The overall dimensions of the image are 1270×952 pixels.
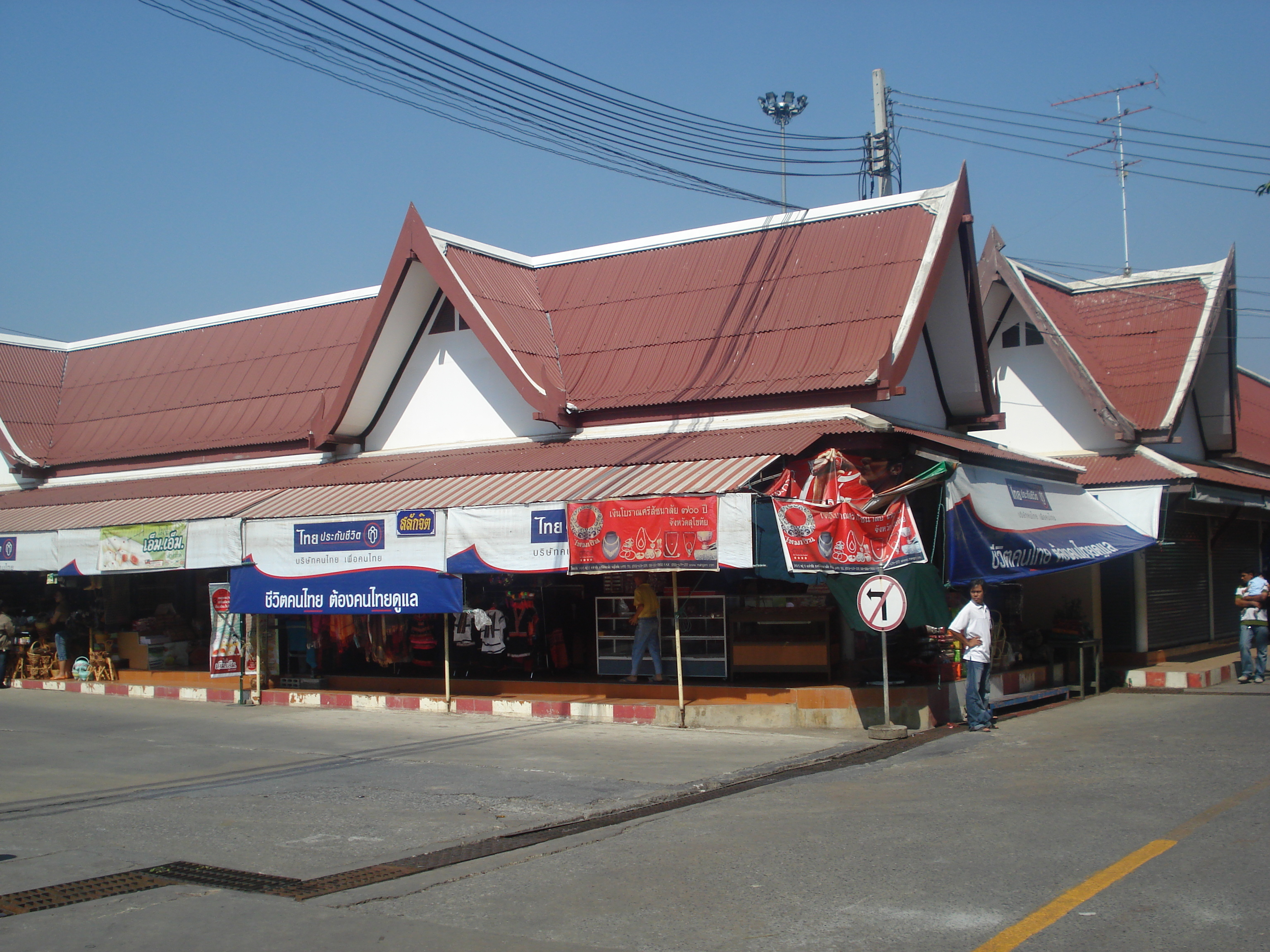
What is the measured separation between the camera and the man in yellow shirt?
15930 mm

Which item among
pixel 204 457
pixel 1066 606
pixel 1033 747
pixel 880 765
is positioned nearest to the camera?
pixel 880 765

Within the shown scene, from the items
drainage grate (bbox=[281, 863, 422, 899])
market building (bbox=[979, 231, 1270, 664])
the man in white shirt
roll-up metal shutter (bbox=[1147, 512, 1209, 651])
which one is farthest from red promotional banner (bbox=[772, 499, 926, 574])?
roll-up metal shutter (bbox=[1147, 512, 1209, 651])

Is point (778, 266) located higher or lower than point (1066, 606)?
higher

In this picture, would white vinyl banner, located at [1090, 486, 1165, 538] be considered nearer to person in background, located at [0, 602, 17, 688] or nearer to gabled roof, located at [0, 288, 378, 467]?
gabled roof, located at [0, 288, 378, 467]

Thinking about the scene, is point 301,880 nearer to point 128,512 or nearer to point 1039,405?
point 128,512

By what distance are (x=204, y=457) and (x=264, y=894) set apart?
15435mm

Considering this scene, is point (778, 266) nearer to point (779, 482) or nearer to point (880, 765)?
point (779, 482)

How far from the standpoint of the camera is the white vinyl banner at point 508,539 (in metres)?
14.4

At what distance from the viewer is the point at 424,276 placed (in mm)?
18297

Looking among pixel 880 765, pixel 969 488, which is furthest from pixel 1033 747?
pixel 969 488

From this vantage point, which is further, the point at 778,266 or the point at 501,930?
the point at 778,266

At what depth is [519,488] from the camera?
50.8 ft

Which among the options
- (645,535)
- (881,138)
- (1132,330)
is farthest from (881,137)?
(645,535)

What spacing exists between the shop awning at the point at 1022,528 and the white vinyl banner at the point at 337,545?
657 cm
